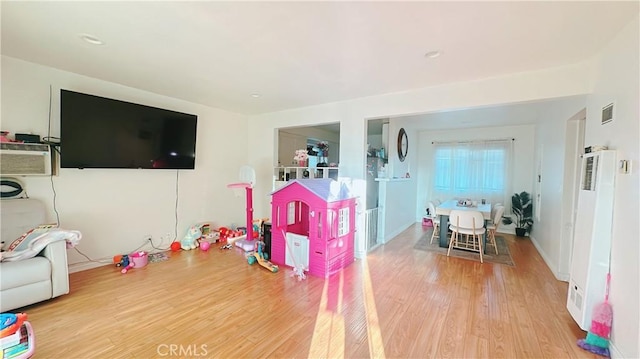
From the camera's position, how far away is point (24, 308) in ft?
7.89

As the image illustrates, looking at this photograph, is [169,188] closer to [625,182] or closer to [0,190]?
[0,190]

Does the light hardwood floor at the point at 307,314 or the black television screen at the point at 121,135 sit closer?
the light hardwood floor at the point at 307,314

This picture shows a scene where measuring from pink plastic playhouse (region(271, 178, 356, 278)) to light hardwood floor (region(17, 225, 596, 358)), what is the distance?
22 cm

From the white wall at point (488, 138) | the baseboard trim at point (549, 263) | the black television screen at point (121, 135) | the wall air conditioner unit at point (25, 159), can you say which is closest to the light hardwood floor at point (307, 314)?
the baseboard trim at point (549, 263)

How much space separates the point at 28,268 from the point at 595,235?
15.4ft

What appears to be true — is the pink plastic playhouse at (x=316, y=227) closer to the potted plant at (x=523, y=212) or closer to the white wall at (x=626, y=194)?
the white wall at (x=626, y=194)

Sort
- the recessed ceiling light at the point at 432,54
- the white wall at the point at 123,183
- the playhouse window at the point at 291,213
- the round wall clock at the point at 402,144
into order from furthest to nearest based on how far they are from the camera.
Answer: the round wall clock at the point at 402,144
the playhouse window at the point at 291,213
the white wall at the point at 123,183
the recessed ceiling light at the point at 432,54

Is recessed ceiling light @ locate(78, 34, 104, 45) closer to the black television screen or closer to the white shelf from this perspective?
the black television screen

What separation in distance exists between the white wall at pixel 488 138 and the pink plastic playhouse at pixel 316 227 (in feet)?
12.3

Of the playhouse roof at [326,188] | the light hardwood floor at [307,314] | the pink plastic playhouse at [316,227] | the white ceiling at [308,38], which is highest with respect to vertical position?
the white ceiling at [308,38]

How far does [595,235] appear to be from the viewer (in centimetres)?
199

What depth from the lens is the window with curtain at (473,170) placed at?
19.3ft

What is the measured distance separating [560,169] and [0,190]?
6.48 meters

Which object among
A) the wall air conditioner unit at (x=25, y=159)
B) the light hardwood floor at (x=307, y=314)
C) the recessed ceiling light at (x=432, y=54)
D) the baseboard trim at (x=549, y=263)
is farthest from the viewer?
the baseboard trim at (x=549, y=263)
